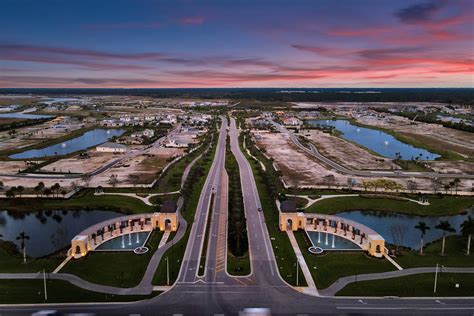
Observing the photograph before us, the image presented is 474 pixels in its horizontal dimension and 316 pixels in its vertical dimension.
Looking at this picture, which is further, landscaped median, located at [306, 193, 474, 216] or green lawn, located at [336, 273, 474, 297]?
landscaped median, located at [306, 193, 474, 216]

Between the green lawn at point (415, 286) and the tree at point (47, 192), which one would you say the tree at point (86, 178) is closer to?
the tree at point (47, 192)

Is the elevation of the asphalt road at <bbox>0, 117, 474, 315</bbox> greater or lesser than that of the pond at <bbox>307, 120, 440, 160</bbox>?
lesser

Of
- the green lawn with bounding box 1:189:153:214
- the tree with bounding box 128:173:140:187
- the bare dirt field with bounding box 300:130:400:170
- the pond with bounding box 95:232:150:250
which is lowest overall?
the pond with bounding box 95:232:150:250

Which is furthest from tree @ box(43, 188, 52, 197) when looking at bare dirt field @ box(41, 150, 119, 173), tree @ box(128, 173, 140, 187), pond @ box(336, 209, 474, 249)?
pond @ box(336, 209, 474, 249)

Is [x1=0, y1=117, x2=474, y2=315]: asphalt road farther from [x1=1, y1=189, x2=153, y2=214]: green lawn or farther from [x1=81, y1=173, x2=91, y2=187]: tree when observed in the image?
[x1=81, y1=173, x2=91, y2=187]: tree

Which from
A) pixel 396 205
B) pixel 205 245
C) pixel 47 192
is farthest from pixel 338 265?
pixel 47 192

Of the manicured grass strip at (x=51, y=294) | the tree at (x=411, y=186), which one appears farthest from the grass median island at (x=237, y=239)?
the tree at (x=411, y=186)

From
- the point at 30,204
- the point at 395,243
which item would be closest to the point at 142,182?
the point at 30,204
